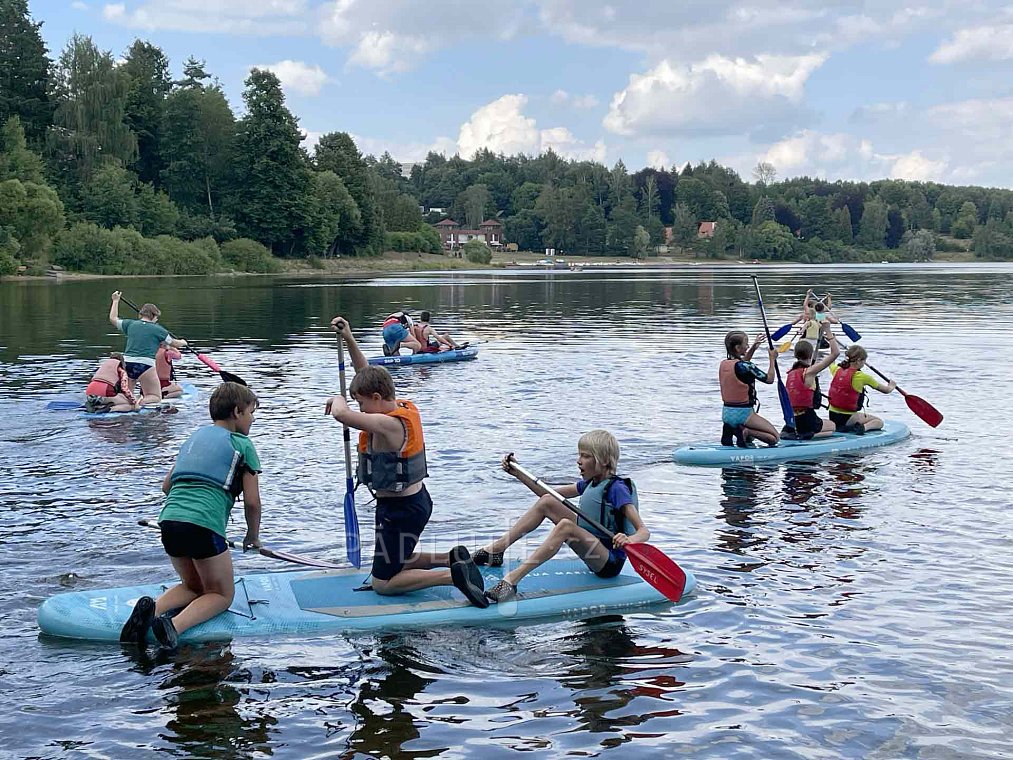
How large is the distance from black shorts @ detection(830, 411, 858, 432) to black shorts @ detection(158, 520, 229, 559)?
1092cm

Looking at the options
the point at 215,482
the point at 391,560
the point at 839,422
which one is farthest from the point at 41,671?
the point at 839,422

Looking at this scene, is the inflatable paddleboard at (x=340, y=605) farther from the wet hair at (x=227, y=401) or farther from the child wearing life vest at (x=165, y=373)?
the child wearing life vest at (x=165, y=373)

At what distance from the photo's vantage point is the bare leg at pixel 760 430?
1451cm

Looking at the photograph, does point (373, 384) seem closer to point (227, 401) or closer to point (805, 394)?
point (227, 401)

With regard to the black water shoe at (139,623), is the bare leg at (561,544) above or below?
above

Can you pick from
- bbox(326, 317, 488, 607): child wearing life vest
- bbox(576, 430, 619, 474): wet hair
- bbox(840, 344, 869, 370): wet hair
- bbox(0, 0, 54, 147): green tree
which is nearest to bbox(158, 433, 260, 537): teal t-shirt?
bbox(326, 317, 488, 607): child wearing life vest

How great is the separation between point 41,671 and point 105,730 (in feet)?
3.53

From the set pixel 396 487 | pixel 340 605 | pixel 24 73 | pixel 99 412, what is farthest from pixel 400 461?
pixel 24 73

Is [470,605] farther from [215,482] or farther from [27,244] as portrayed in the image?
[27,244]

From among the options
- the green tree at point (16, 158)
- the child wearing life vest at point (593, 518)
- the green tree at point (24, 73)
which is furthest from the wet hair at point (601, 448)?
the green tree at point (24, 73)

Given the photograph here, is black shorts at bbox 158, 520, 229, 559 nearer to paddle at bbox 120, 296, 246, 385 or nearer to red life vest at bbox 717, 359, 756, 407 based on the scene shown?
paddle at bbox 120, 296, 246, 385

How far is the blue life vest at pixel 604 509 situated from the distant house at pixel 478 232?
177126 millimetres

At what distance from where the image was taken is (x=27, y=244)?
225 feet

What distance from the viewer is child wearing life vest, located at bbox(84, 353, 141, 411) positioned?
679 inches
